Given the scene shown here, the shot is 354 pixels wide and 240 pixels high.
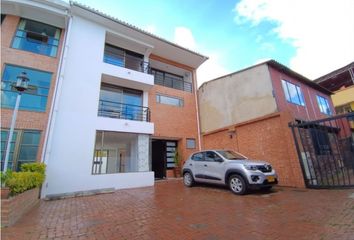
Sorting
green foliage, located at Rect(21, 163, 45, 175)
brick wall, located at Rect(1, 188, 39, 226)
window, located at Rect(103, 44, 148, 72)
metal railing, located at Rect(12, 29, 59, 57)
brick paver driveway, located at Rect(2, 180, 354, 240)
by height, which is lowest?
brick paver driveway, located at Rect(2, 180, 354, 240)

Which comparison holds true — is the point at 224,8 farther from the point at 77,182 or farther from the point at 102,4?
the point at 77,182

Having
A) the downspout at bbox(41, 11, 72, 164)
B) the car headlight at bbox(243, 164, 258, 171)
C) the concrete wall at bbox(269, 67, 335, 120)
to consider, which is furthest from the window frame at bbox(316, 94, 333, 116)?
the downspout at bbox(41, 11, 72, 164)

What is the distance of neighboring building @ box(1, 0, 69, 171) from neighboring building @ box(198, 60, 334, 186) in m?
9.62

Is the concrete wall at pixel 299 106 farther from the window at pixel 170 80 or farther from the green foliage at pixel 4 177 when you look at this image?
the green foliage at pixel 4 177

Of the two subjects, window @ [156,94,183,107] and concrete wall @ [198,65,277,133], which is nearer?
concrete wall @ [198,65,277,133]

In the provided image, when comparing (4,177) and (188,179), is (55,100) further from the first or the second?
(188,179)

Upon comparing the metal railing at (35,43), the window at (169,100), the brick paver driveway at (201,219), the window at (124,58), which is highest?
the window at (124,58)

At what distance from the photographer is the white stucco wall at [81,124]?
8.12 meters

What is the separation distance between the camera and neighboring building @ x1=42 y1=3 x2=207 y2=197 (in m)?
8.46

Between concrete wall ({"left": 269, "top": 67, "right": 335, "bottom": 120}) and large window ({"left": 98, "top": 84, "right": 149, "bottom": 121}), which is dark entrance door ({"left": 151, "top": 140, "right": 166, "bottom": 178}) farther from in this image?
concrete wall ({"left": 269, "top": 67, "right": 335, "bottom": 120})

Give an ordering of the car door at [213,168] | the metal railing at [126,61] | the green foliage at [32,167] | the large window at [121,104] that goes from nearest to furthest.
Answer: the green foliage at [32,167], the car door at [213,168], the large window at [121,104], the metal railing at [126,61]

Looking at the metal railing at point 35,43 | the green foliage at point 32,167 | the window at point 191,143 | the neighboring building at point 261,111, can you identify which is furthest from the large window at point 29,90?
the neighboring building at point 261,111

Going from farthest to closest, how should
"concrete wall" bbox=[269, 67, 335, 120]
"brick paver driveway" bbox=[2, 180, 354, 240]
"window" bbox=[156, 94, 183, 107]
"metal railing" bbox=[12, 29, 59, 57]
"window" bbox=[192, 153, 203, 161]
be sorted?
"window" bbox=[156, 94, 183, 107], "concrete wall" bbox=[269, 67, 335, 120], "metal railing" bbox=[12, 29, 59, 57], "window" bbox=[192, 153, 203, 161], "brick paver driveway" bbox=[2, 180, 354, 240]

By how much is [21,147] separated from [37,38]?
18.9 ft
